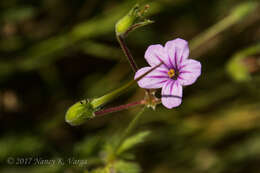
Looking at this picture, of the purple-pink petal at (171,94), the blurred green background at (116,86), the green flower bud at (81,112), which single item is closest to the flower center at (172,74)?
the purple-pink petal at (171,94)

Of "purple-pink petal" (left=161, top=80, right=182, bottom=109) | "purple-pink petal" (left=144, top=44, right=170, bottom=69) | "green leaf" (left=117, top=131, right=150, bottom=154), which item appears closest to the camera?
"purple-pink petal" (left=161, top=80, right=182, bottom=109)

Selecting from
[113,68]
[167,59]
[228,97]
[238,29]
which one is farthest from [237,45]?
[167,59]

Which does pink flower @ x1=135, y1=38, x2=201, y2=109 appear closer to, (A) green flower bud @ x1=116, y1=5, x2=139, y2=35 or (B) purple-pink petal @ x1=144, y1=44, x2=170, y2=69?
(B) purple-pink petal @ x1=144, y1=44, x2=170, y2=69

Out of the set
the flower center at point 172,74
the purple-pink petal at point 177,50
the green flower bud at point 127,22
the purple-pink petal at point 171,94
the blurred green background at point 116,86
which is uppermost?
the blurred green background at point 116,86

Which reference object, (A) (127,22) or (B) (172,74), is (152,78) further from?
(A) (127,22)

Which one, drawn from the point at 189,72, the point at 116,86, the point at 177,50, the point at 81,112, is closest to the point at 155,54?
the point at 177,50

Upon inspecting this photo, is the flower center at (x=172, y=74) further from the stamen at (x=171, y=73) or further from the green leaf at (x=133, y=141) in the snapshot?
the green leaf at (x=133, y=141)

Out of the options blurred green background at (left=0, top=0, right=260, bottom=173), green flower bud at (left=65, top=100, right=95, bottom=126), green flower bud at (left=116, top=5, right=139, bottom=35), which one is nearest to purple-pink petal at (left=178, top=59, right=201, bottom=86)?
green flower bud at (left=116, top=5, right=139, bottom=35)
